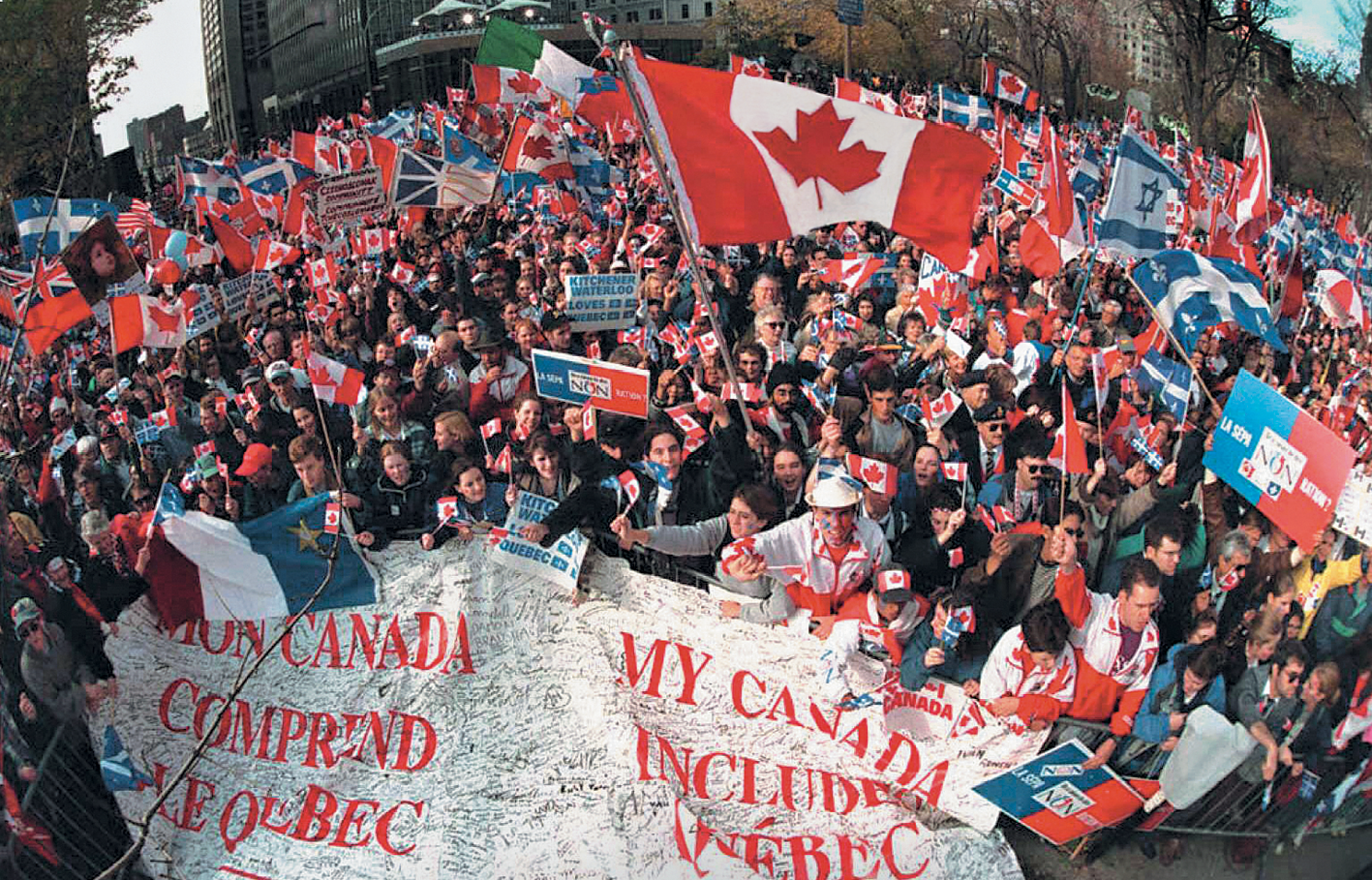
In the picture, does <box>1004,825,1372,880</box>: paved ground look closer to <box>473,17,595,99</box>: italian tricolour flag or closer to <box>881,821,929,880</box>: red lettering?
<box>881,821,929,880</box>: red lettering

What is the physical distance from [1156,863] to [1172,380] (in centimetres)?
333

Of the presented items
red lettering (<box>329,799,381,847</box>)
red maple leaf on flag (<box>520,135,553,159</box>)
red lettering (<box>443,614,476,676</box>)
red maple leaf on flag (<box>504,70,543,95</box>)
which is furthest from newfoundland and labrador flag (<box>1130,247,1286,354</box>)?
red maple leaf on flag (<box>504,70,543,95</box>)

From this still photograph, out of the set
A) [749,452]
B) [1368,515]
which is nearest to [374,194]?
[749,452]

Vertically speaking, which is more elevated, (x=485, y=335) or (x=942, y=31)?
(x=942, y=31)

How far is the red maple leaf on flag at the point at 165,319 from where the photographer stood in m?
9.38

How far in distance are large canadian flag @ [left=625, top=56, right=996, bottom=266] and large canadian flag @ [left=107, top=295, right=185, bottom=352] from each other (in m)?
5.49

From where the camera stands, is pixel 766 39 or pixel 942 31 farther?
pixel 942 31

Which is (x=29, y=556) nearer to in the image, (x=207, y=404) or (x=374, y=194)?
(x=207, y=404)

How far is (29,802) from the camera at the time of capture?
190 inches

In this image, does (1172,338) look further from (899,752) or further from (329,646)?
(329,646)

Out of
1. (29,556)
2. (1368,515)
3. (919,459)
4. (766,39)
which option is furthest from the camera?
(766,39)

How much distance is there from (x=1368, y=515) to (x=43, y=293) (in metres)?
9.28

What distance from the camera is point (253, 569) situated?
5.70 meters

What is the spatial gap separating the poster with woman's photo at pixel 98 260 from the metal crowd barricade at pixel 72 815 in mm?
3546
